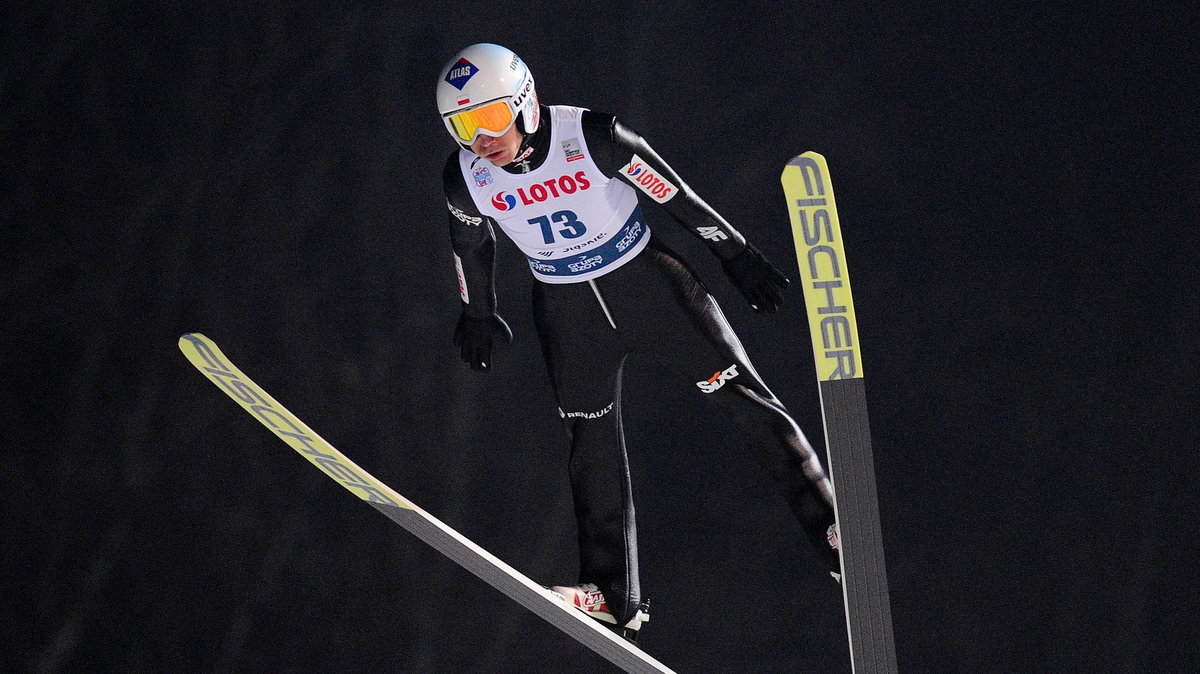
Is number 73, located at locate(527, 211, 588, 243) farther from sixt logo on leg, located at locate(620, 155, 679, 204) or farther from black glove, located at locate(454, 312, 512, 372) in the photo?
black glove, located at locate(454, 312, 512, 372)

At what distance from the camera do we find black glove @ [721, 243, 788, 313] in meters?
2.22

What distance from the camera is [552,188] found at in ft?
7.03

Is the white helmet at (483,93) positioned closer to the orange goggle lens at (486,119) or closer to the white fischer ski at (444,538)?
the orange goggle lens at (486,119)

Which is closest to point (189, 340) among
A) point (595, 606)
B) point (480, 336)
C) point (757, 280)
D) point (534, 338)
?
point (480, 336)

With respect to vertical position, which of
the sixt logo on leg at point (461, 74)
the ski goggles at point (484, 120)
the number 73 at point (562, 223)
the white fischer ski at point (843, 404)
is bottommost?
the white fischer ski at point (843, 404)

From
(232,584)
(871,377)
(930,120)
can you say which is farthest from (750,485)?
(232,584)

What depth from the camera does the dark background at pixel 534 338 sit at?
2.72 metres

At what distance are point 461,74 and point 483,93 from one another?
54 mm

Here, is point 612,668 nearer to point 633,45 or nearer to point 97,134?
point 633,45

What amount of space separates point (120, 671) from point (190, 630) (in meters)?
0.19

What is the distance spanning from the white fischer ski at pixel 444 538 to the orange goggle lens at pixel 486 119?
0.63 m

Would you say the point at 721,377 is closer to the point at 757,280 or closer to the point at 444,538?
the point at 757,280

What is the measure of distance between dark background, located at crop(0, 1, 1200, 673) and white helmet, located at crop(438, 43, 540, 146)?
28.6 inches

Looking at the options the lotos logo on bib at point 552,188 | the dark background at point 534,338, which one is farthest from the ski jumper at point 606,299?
the dark background at point 534,338
